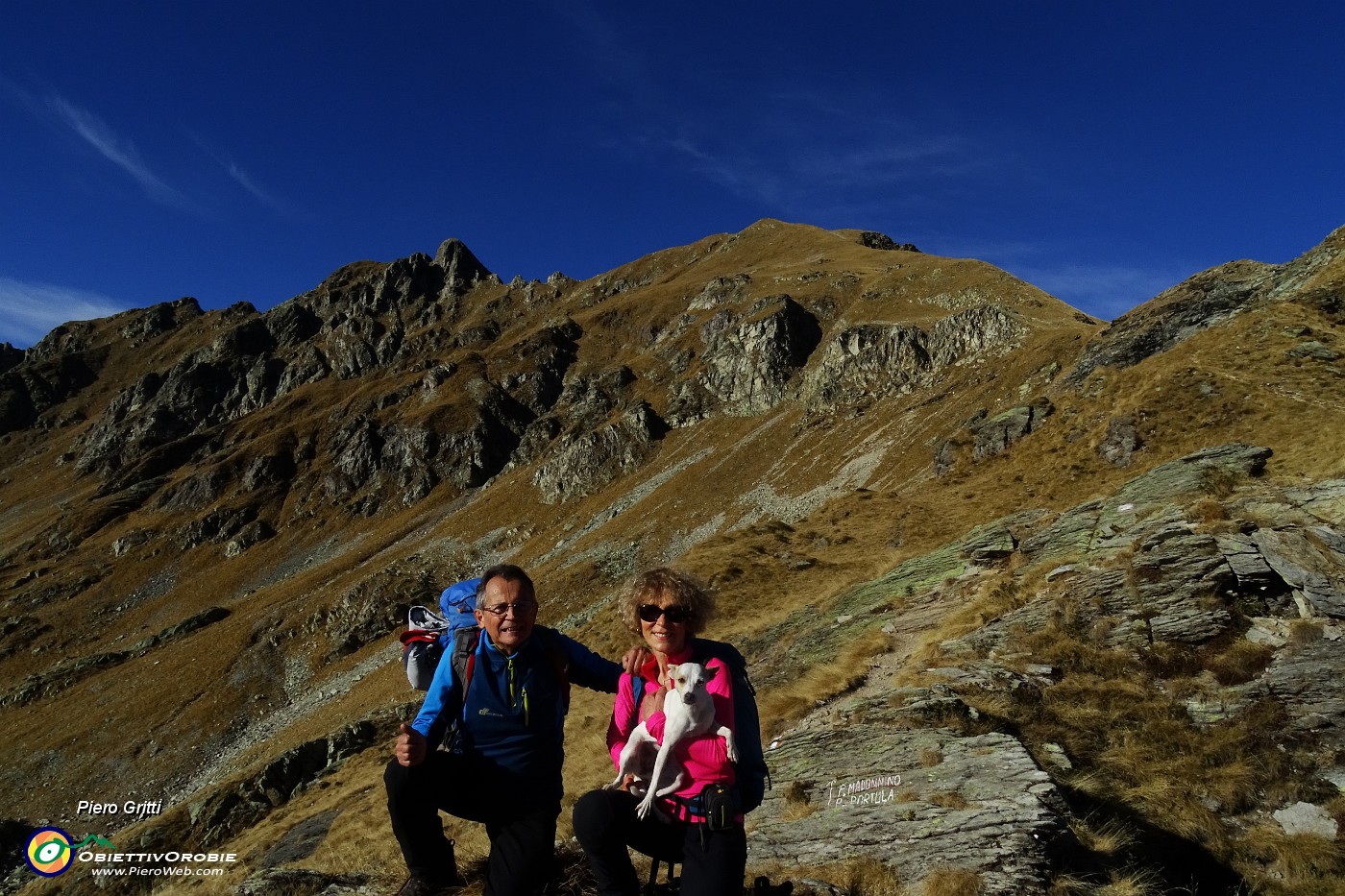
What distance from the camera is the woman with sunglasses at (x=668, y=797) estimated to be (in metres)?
4.21

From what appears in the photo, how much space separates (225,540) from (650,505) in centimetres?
7610

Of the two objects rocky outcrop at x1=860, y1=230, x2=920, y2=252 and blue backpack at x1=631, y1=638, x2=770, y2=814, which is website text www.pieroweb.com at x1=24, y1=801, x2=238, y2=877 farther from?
rocky outcrop at x1=860, y1=230, x2=920, y2=252

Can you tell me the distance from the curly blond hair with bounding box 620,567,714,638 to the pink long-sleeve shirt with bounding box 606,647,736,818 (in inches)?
11.4

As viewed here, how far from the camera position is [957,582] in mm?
17859

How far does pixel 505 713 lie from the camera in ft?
16.2

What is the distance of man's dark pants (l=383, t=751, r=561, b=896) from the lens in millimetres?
4609

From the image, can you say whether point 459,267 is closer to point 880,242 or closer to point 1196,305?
point 880,242

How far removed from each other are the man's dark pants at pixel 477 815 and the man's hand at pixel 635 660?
4.13ft

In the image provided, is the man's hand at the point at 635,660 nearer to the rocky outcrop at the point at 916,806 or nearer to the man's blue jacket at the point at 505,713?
the man's blue jacket at the point at 505,713

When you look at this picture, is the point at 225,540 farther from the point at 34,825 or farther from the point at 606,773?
the point at 606,773

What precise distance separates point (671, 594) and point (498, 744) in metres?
1.79

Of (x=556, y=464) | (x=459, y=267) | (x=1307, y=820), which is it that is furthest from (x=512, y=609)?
(x=459, y=267)

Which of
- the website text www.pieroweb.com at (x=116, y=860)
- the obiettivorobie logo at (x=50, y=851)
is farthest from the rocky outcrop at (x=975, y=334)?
the obiettivorobie logo at (x=50, y=851)

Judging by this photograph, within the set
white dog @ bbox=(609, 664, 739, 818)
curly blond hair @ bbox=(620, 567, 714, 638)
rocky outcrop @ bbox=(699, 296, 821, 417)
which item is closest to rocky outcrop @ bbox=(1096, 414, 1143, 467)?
curly blond hair @ bbox=(620, 567, 714, 638)
